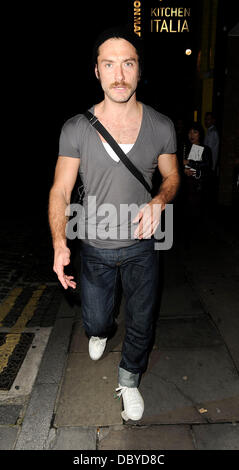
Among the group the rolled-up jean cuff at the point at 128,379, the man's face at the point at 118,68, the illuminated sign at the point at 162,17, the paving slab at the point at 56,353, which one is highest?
the illuminated sign at the point at 162,17

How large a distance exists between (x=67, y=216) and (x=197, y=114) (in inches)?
566

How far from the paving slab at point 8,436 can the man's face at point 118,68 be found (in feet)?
6.95

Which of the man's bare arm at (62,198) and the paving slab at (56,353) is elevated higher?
the man's bare arm at (62,198)

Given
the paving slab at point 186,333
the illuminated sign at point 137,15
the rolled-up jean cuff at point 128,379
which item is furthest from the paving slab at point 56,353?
the illuminated sign at point 137,15

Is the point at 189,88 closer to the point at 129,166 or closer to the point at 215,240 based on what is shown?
the point at 215,240

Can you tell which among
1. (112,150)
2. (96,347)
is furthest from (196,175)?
(112,150)

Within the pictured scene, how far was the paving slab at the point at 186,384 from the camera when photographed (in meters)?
2.45

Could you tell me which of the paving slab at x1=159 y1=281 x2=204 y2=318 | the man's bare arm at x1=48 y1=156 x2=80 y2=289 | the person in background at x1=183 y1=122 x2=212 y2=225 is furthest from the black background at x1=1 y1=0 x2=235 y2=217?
the man's bare arm at x1=48 y1=156 x2=80 y2=289

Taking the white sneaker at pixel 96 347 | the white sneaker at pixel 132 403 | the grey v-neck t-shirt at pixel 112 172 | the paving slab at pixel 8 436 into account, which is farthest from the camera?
the white sneaker at pixel 96 347

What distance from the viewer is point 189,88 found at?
60.8ft

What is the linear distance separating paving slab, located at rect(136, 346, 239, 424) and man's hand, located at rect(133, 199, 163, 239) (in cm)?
128

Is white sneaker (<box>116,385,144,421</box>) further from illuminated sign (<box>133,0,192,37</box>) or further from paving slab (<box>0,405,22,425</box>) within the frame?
illuminated sign (<box>133,0,192,37</box>)

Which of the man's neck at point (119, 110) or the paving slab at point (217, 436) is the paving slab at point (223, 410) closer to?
the paving slab at point (217, 436)
